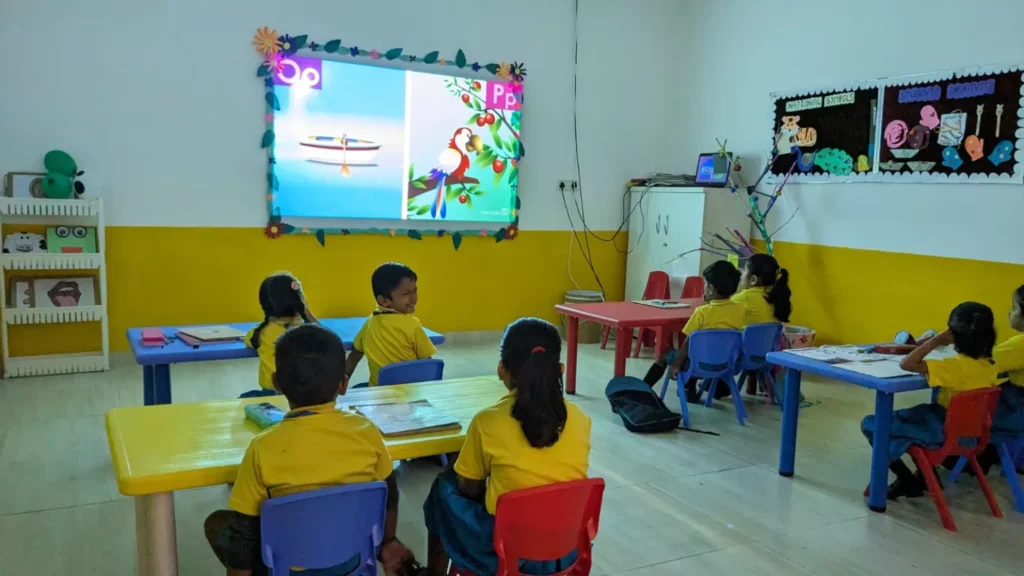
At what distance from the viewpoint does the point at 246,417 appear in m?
2.12

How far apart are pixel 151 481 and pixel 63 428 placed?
2.68 meters

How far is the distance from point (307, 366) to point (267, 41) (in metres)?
4.36

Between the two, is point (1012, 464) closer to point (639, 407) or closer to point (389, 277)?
point (639, 407)

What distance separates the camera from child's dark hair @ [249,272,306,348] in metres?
3.03

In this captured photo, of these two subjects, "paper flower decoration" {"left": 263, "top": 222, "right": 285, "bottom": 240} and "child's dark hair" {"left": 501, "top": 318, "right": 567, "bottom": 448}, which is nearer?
"child's dark hair" {"left": 501, "top": 318, "right": 567, "bottom": 448}

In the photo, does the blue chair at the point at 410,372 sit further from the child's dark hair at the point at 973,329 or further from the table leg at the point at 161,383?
the child's dark hair at the point at 973,329

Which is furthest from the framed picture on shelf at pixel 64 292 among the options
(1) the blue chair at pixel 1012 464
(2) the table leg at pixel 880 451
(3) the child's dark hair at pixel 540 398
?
(1) the blue chair at pixel 1012 464

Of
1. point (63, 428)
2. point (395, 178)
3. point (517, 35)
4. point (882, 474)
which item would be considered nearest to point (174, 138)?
point (395, 178)

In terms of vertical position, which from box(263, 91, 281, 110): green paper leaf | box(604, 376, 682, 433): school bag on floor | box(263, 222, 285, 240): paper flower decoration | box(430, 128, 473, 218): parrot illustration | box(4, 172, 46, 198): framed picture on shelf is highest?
box(263, 91, 281, 110): green paper leaf

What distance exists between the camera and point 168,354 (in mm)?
3084

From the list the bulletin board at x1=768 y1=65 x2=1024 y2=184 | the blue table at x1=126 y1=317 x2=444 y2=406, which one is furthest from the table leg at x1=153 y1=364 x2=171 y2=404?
the bulletin board at x1=768 y1=65 x2=1024 y2=184

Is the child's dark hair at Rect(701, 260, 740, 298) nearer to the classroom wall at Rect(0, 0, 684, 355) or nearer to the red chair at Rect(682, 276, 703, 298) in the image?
the red chair at Rect(682, 276, 703, 298)

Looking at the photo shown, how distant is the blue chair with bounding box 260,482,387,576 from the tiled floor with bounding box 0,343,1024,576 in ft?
3.00

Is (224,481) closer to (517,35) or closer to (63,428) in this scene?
(63,428)
